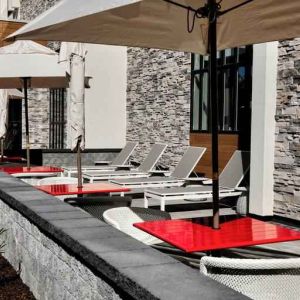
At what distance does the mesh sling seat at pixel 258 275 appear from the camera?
2.67 meters

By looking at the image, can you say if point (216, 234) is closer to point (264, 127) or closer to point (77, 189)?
point (77, 189)

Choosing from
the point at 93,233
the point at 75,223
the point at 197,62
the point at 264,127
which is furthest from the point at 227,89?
the point at 93,233

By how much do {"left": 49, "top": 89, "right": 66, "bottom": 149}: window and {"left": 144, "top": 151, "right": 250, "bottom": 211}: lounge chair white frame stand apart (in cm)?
1031

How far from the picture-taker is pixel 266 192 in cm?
870

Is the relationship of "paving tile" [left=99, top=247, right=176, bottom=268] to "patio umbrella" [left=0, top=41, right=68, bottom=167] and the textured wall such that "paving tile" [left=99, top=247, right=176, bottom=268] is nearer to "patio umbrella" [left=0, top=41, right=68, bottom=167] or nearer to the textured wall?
the textured wall

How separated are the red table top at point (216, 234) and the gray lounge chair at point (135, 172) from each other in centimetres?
676

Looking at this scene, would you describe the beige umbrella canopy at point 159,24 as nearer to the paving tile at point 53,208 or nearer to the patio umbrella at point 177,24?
the patio umbrella at point 177,24

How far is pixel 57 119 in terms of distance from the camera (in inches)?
757

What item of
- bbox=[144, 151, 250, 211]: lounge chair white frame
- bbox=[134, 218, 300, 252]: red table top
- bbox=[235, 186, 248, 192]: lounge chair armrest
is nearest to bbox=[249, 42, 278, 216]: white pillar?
bbox=[235, 186, 248, 192]: lounge chair armrest

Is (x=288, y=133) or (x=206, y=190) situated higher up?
(x=288, y=133)

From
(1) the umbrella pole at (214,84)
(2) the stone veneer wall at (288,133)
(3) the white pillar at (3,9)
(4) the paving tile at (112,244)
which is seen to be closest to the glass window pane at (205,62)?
(2) the stone veneer wall at (288,133)

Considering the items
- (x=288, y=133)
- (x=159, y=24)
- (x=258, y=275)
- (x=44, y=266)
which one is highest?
(x=159, y=24)

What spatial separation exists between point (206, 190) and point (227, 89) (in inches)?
125

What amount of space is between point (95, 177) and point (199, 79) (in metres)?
3.47
